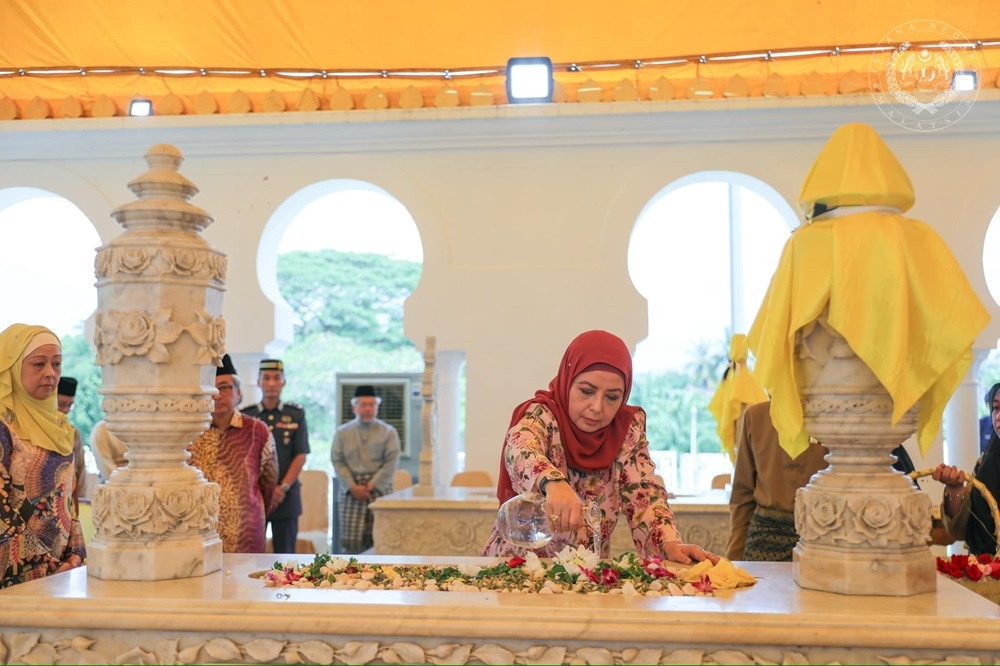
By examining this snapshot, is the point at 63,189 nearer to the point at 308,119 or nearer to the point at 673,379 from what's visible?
the point at 308,119

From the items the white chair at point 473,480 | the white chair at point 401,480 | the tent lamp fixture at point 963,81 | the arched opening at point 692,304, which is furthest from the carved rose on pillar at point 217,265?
the arched opening at point 692,304

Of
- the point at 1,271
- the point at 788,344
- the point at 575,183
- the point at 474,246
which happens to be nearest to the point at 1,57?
the point at 474,246

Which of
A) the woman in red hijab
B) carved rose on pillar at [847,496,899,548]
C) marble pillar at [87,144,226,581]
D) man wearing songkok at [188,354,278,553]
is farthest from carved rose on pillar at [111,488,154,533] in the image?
man wearing songkok at [188,354,278,553]

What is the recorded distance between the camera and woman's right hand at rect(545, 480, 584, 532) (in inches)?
92.0

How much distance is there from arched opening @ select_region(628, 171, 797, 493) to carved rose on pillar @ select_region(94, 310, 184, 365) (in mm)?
15427

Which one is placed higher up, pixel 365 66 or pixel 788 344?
pixel 365 66

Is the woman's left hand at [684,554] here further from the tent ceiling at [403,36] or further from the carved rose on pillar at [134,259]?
the tent ceiling at [403,36]

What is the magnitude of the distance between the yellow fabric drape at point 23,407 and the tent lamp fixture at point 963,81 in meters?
6.21

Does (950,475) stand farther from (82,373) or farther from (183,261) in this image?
(82,373)

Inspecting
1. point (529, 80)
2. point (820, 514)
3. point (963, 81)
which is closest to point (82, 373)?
point (529, 80)

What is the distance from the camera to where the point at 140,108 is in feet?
25.2

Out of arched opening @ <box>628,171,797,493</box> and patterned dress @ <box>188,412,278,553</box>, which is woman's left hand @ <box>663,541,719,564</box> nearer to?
patterned dress @ <box>188,412,278,553</box>

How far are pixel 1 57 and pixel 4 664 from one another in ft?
24.2

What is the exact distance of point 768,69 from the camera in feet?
24.1
